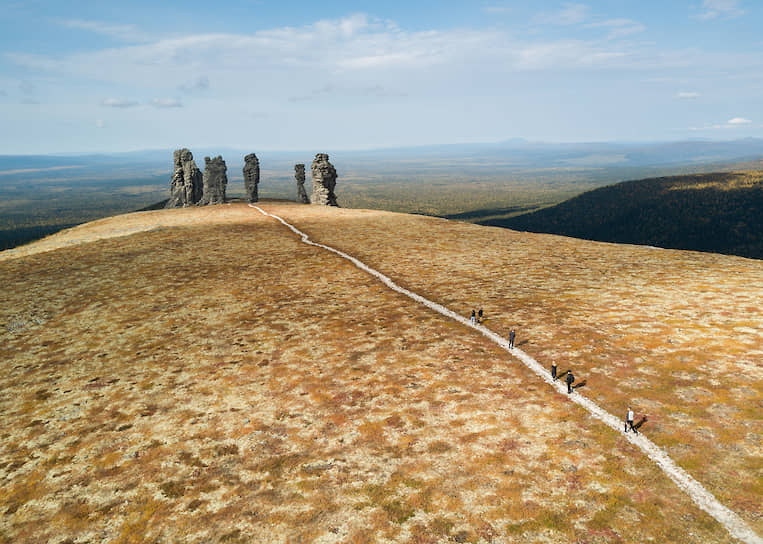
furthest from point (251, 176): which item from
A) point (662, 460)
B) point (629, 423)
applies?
point (662, 460)

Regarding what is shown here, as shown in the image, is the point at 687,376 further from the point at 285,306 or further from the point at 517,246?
the point at 517,246

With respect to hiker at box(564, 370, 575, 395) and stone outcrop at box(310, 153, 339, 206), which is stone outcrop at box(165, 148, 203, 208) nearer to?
stone outcrop at box(310, 153, 339, 206)

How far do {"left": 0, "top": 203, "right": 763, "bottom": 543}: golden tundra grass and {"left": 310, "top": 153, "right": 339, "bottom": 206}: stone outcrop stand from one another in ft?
200

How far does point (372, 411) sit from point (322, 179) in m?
74.9

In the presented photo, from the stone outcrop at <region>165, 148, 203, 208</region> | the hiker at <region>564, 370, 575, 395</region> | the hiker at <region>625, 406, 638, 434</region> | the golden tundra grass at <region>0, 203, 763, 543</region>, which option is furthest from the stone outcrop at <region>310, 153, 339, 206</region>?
the hiker at <region>625, 406, 638, 434</region>

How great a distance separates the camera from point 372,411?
11250 mm

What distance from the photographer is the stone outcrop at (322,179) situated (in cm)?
8200

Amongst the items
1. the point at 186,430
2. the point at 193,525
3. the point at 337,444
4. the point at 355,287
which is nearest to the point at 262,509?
the point at 193,525

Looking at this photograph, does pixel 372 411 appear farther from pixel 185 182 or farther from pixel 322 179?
pixel 185 182

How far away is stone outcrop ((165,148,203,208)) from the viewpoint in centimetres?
9638

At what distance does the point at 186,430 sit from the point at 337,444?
4060 millimetres

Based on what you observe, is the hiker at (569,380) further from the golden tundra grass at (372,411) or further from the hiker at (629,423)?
the hiker at (629,423)

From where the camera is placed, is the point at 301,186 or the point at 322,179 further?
the point at 301,186

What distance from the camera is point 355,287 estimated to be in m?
23.8
